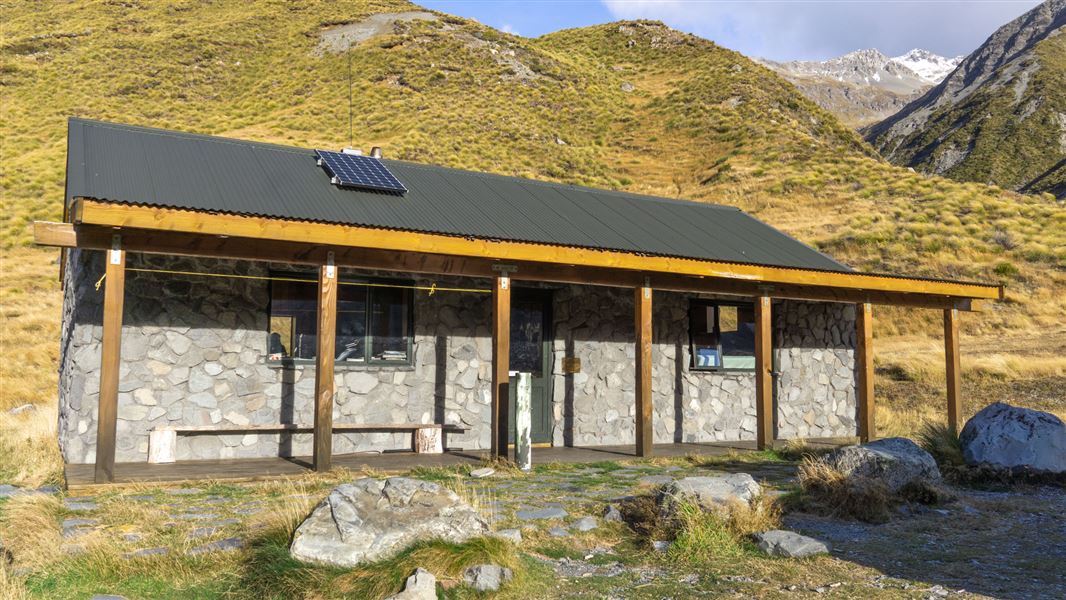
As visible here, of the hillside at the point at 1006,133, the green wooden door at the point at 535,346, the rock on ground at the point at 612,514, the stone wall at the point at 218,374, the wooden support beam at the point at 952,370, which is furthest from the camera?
the hillside at the point at 1006,133

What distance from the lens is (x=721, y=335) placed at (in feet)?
44.2

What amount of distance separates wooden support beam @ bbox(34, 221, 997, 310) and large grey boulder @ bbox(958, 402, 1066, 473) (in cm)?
338

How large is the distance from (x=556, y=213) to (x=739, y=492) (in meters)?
6.25

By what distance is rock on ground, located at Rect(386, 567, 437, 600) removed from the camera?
4.59m

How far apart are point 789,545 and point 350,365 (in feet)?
20.6

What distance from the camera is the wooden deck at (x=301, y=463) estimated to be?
837cm

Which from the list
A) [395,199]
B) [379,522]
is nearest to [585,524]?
[379,522]

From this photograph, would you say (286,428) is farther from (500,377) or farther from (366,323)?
(500,377)

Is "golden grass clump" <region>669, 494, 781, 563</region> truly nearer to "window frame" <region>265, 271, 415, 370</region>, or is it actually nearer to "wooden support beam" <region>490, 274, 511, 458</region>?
"wooden support beam" <region>490, 274, 511, 458</region>

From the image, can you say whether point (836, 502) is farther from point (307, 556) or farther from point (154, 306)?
point (154, 306)

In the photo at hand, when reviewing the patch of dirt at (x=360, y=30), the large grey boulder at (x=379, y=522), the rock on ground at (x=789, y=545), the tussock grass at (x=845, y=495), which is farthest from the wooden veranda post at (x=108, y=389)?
the patch of dirt at (x=360, y=30)

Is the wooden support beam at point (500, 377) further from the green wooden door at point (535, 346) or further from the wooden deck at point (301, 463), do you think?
the green wooden door at point (535, 346)

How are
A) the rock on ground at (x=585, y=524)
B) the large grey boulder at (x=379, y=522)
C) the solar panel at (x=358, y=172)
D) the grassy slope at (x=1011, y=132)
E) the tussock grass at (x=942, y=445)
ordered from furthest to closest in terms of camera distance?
the grassy slope at (x=1011, y=132) < the solar panel at (x=358, y=172) < the tussock grass at (x=942, y=445) < the rock on ground at (x=585, y=524) < the large grey boulder at (x=379, y=522)

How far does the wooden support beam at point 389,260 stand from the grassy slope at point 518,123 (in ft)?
39.3
